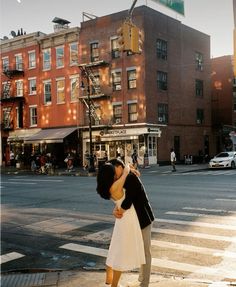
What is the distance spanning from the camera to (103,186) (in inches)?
189

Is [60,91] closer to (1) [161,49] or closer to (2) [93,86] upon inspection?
(2) [93,86]

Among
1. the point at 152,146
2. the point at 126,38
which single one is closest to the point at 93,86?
the point at 152,146

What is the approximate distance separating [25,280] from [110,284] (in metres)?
1.57

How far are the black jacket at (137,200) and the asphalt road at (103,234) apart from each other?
1.50 metres

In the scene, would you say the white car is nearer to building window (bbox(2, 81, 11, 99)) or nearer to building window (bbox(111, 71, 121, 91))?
building window (bbox(111, 71, 121, 91))

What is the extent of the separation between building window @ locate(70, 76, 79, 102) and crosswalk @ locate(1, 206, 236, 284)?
29.9 meters

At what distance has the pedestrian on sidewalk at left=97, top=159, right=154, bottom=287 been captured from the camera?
480 centimetres

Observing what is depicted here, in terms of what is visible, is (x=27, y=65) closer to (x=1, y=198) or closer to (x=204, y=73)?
(x=204, y=73)

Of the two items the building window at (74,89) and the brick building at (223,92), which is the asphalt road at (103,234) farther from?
the brick building at (223,92)

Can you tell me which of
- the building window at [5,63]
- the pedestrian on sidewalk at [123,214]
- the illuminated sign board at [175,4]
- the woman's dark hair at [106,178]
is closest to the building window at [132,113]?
the building window at [5,63]

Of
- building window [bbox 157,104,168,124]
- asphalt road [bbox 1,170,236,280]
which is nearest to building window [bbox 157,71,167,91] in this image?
building window [bbox 157,104,168,124]


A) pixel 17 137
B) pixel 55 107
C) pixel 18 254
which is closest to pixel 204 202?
pixel 18 254

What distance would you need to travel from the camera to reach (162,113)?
37562mm

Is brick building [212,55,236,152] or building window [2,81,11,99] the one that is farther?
brick building [212,55,236,152]
